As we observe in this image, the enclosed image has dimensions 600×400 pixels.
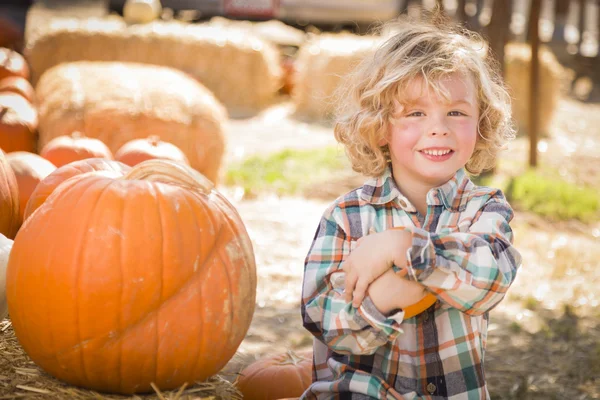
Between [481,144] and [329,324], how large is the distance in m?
0.89

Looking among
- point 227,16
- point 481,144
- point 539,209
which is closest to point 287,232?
point 539,209

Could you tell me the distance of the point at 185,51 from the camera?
12461mm

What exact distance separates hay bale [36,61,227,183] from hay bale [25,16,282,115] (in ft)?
16.5

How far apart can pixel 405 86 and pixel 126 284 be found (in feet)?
3.45

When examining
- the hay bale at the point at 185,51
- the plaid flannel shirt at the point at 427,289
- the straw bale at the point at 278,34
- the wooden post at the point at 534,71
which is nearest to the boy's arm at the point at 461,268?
the plaid flannel shirt at the point at 427,289

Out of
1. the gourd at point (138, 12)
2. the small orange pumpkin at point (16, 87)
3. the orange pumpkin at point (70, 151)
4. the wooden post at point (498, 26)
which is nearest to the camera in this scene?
the orange pumpkin at point (70, 151)

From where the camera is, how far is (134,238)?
85.6 inches

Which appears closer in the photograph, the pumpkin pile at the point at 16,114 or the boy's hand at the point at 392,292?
the boy's hand at the point at 392,292

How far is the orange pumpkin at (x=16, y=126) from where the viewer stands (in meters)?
5.23

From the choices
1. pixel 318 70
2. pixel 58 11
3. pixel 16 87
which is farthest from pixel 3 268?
pixel 58 11

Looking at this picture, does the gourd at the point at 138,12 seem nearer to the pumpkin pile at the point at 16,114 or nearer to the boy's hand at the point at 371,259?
the pumpkin pile at the point at 16,114

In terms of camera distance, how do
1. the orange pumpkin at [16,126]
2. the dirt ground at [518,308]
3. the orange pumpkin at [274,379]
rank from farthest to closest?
1. the orange pumpkin at [16,126]
2. the dirt ground at [518,308]
3. the orange pumpkin at [274,379]

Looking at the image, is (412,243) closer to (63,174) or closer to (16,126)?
(63,174)

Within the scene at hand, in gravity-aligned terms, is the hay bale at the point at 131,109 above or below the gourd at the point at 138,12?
below
